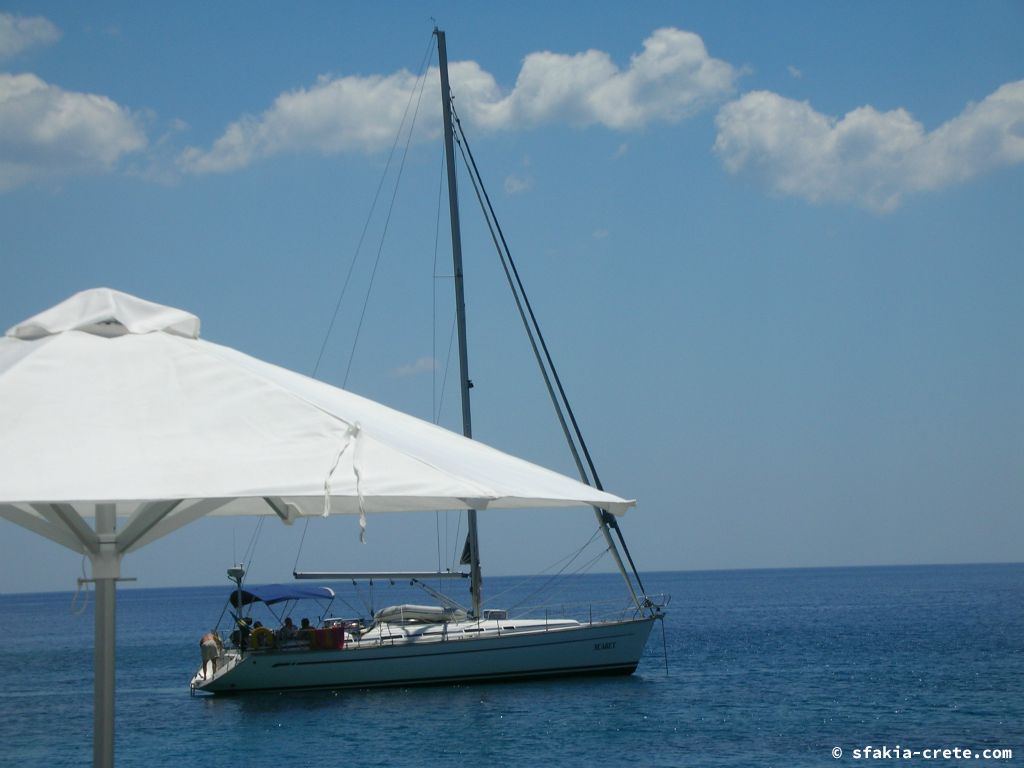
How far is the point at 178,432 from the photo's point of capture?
16.5ft

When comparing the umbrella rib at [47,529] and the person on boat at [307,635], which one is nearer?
the umbrella rib at [47,529]

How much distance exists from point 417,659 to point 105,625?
2875cm

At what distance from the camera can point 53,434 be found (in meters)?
4.91

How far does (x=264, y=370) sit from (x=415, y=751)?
22.0 meters

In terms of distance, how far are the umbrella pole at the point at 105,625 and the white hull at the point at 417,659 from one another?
28427 millimetres

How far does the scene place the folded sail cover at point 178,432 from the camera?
474 cm

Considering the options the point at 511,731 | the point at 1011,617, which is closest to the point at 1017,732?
the point at 511,731

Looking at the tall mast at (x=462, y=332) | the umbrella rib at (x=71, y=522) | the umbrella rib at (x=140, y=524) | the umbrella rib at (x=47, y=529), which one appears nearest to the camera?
the umbrella rib at (x=71, y=522)

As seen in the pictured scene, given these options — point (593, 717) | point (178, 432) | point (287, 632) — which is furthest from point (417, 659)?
point (178, 432)

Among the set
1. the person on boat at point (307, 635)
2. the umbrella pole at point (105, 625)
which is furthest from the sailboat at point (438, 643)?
the umbrella pole at point (105, 625)

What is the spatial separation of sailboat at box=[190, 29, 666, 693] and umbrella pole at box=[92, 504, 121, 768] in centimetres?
2731

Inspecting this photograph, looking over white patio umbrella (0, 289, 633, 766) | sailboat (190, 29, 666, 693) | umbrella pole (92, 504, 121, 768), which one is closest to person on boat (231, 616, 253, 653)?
sailboat (190, 29, 666, 693)

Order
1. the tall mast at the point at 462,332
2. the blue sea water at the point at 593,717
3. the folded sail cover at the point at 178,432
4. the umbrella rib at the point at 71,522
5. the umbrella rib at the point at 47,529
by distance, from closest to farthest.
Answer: the folded sail cover at the point at 178,432, the umbrella rib at the point at 71,522, the umbrella rib at the point at 47,529, the blue sea water at the point at 593,717, the tall mast at the point at 462,332

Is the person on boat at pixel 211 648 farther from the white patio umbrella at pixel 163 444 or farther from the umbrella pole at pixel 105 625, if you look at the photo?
the white patio umbrella at pixel 163 444
